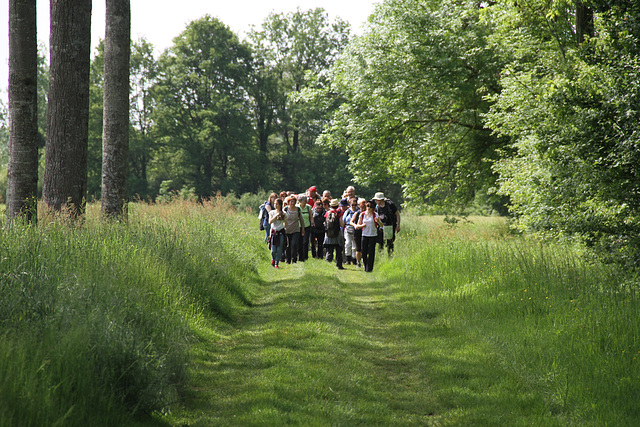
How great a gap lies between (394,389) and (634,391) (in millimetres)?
2177

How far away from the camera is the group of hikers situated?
14.2m

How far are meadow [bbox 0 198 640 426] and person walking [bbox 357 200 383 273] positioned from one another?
367 centimetres

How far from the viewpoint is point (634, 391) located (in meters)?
5.02

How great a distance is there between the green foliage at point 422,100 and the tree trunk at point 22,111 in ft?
39.9

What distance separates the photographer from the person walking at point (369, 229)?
46.2 feet

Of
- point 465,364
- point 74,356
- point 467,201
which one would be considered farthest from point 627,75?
point 467,201

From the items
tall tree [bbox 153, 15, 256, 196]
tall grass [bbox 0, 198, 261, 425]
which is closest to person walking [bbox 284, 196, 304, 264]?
tall grass [bbox 0, 198, 261, 425]

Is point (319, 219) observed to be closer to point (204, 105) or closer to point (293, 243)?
point (293, 243)

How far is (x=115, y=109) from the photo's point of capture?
10805mm

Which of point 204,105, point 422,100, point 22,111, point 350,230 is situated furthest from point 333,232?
point 204,105

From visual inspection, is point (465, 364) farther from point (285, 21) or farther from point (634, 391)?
point (285, 21)

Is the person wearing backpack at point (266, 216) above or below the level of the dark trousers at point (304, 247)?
above

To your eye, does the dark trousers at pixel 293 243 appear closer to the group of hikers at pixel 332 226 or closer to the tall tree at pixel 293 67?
the group of hikers at pixel 332 226

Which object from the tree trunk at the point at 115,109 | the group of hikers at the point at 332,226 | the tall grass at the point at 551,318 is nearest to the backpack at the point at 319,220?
the group of hikers at the point at 332,226
